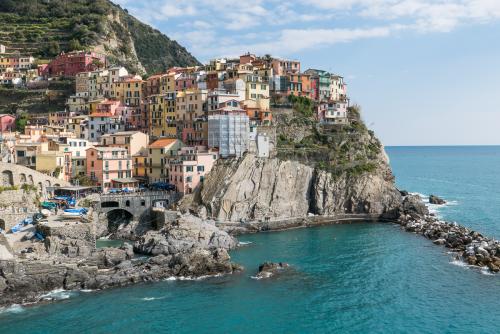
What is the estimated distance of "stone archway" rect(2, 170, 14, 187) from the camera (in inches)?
2206

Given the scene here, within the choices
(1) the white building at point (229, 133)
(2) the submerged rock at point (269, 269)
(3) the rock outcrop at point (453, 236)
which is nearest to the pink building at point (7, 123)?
(1) the white building at point (229, 133)

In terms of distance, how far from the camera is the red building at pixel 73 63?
3814 inches

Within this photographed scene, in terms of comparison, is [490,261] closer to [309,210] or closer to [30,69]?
[309,210]

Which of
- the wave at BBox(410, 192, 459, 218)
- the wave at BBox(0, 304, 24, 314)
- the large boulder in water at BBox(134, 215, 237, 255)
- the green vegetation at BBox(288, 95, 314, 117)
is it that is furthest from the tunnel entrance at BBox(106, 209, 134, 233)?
the wave at BBox(410, 192, 459, 218)

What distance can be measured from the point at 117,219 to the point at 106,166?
24.4 ft

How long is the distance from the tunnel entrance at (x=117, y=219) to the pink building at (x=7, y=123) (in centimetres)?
3124

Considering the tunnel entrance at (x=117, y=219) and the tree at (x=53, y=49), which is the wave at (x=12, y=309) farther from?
the tree at (x=53, y=49)

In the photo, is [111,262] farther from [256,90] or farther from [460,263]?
[256,90]

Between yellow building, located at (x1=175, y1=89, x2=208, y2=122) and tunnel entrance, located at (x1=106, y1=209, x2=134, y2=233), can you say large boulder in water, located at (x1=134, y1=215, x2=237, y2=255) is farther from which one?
yellow building, located at (x1=175, y1=89, x2=208, y2=122)

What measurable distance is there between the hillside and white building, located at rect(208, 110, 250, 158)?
152ft

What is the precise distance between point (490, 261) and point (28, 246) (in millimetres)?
41376

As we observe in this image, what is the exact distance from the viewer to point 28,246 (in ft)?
153

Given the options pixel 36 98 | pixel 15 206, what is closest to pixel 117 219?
pixel 15 206

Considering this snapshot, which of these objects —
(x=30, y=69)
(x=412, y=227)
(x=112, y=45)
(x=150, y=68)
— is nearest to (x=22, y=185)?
(x=412, y=227)
